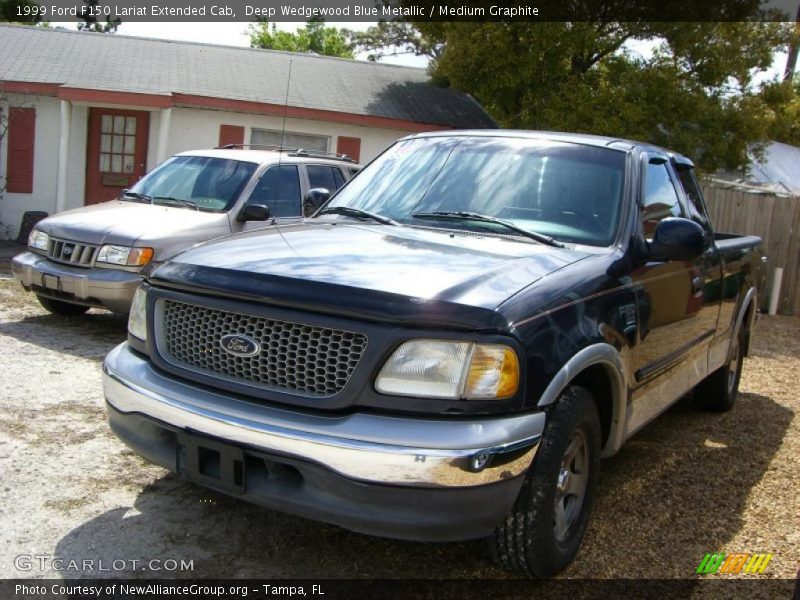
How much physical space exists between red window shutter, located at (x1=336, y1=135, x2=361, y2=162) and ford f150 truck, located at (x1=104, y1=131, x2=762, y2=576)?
11709mm

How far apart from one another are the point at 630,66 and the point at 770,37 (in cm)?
284

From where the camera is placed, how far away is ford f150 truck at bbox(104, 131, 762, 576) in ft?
8.79

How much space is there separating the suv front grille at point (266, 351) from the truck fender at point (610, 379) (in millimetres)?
707

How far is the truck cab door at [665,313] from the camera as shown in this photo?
3826 mm

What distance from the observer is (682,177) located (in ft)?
16.8

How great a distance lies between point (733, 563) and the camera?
362 cm

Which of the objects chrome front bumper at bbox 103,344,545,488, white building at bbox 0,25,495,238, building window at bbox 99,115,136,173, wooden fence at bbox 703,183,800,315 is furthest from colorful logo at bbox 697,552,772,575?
building window at bbox 99,115,136,173

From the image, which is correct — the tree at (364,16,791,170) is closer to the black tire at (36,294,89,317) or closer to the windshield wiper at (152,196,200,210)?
the windshield wiper at (152,196,200,210)

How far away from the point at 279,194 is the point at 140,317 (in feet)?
15.9

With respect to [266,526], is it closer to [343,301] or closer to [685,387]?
[343,301]

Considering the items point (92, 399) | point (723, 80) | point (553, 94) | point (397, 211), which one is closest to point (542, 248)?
point (397, 211)

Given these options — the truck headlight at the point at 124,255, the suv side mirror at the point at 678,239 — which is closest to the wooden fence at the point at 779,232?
the truck headlight at the point at 124,255

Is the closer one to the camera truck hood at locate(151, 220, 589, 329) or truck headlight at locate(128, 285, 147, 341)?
truck hood at locate(151, 220, 589, 329)

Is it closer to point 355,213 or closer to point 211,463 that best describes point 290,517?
point 211,463
